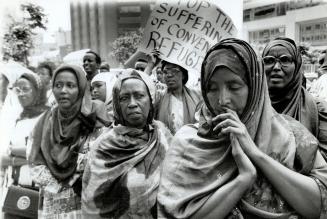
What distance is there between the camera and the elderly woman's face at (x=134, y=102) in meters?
2.54

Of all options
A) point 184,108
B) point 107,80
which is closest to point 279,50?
point 184,108

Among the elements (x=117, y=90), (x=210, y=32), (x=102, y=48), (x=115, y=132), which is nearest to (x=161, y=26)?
(x=210, y=32)

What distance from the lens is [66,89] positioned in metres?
3.00

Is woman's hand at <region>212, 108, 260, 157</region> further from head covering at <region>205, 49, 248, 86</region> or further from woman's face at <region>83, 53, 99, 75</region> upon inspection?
woman's face at <region>83, 53, 99, 75</region>

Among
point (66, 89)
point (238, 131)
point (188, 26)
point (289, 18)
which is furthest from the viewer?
point (289, 18)

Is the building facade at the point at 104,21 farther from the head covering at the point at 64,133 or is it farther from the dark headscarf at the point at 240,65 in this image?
the dark headscarf at the point at 240,65

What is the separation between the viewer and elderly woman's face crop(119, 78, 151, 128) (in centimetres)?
254

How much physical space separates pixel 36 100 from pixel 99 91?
850mm

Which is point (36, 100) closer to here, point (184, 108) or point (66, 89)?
point (66, 89)

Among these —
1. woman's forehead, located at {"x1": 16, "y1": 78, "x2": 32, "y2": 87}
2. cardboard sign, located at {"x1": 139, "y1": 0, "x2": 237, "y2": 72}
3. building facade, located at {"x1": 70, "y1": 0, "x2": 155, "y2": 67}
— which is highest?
building facade, located at {"x1": 70, "y1": 0, "x2": 155, "y2": 67}

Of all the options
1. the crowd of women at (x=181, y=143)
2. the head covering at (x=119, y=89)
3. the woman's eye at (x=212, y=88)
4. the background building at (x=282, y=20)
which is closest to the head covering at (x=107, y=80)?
the crowd of women at (x=181, y=143)

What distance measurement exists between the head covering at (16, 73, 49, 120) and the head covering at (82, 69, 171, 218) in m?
1.30

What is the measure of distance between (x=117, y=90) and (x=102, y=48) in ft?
13.7

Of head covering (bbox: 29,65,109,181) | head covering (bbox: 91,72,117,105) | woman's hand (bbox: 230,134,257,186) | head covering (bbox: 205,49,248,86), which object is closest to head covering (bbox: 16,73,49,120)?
head covering (bbox: 29,65,109,181)
